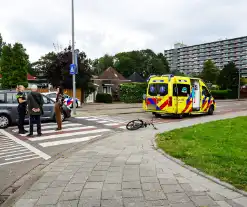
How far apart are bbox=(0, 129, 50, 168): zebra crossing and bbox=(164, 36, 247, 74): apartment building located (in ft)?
456

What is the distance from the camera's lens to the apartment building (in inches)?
5628

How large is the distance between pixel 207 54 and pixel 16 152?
170 m

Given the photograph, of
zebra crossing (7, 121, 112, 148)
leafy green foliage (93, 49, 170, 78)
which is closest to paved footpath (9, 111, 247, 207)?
zebra crossing (7, 121, 112, 148)

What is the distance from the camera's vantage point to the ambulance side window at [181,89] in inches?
579

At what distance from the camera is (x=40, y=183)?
4434 mm

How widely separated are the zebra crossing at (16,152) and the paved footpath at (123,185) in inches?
38.4

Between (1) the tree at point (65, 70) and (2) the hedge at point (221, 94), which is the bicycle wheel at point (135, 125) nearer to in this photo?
(1) the tree at point (65, 70)

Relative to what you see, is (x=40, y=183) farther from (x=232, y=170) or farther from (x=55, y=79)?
(x=55, y=79)

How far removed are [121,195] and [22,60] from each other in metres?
39.0

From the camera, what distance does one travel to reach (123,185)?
421 cm

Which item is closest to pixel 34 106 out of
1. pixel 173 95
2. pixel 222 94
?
pixel 173 95

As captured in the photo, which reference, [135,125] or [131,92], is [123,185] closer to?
[135,125]

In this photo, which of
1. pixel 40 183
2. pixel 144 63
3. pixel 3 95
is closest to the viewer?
pixel 40 183

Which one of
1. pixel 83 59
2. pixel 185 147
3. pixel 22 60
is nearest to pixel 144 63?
pixel 22 60
